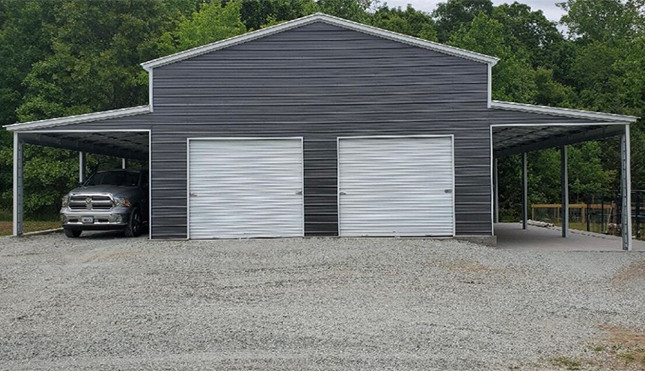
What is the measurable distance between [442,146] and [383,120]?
5.02 ft

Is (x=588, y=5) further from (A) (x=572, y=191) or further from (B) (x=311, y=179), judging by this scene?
(B) (x=311, y=179)

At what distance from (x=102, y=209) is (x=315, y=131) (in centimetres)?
555

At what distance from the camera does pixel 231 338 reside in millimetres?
6621

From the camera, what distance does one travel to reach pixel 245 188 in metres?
15.9

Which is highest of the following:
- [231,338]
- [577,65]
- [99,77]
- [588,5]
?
[588,5]

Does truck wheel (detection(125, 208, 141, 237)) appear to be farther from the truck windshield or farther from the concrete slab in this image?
the concrete slab

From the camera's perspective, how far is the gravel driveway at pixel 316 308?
6.07 meters

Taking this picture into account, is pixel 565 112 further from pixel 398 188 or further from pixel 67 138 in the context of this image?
pixel 67 138

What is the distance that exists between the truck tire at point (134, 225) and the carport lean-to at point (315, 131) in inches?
48.9

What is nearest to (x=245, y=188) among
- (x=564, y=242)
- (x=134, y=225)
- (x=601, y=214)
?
(x=134, y=225)

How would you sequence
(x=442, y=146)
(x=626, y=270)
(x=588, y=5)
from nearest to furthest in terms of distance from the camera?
1. (x=626, y=270)
2. (x=442, y=146)
3. (x=588, y=5)

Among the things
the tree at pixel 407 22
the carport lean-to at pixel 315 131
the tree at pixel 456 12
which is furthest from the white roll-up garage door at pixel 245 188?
the tree at pixel 456 12

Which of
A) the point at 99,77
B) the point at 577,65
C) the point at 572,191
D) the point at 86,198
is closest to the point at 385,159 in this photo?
the point at 86,198

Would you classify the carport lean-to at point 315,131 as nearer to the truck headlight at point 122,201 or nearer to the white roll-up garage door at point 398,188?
the white roll-up garage door at point 398,188
